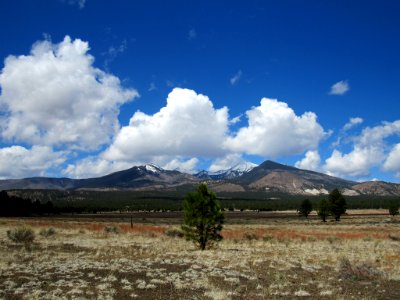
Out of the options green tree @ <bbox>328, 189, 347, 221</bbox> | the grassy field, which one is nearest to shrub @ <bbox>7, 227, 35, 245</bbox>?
the grassy field

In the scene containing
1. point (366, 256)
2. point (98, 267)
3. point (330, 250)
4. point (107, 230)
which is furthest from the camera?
point (107, 230)

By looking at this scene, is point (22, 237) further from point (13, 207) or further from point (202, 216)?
point (13, 207)

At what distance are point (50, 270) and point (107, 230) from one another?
36436 mm

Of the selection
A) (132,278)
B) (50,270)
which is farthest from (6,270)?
(132,278)

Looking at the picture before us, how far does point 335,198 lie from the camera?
105062 mm

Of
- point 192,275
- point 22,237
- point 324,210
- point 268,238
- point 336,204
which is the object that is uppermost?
point 336,204

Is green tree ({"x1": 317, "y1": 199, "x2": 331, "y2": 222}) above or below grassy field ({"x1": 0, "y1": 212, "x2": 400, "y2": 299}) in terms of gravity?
above

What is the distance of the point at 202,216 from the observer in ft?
125

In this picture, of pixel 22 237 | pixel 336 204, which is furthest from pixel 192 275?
pixel 336 204

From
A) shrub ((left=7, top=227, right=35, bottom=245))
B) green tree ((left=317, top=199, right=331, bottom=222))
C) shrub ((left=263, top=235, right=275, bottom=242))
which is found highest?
green tree ((left=317, top=199, right=331, bottom=222))

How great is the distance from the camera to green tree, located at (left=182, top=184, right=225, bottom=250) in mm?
38281

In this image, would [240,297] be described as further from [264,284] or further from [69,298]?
[69,298]

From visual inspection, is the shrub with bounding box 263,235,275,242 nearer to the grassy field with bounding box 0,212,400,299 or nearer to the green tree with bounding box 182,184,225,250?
the green tree with bounding box 182,184,225,250

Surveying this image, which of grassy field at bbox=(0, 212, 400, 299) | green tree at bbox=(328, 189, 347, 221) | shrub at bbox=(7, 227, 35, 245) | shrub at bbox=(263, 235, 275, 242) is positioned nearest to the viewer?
grassy field at bbox=(0, 212, 400, 299)
